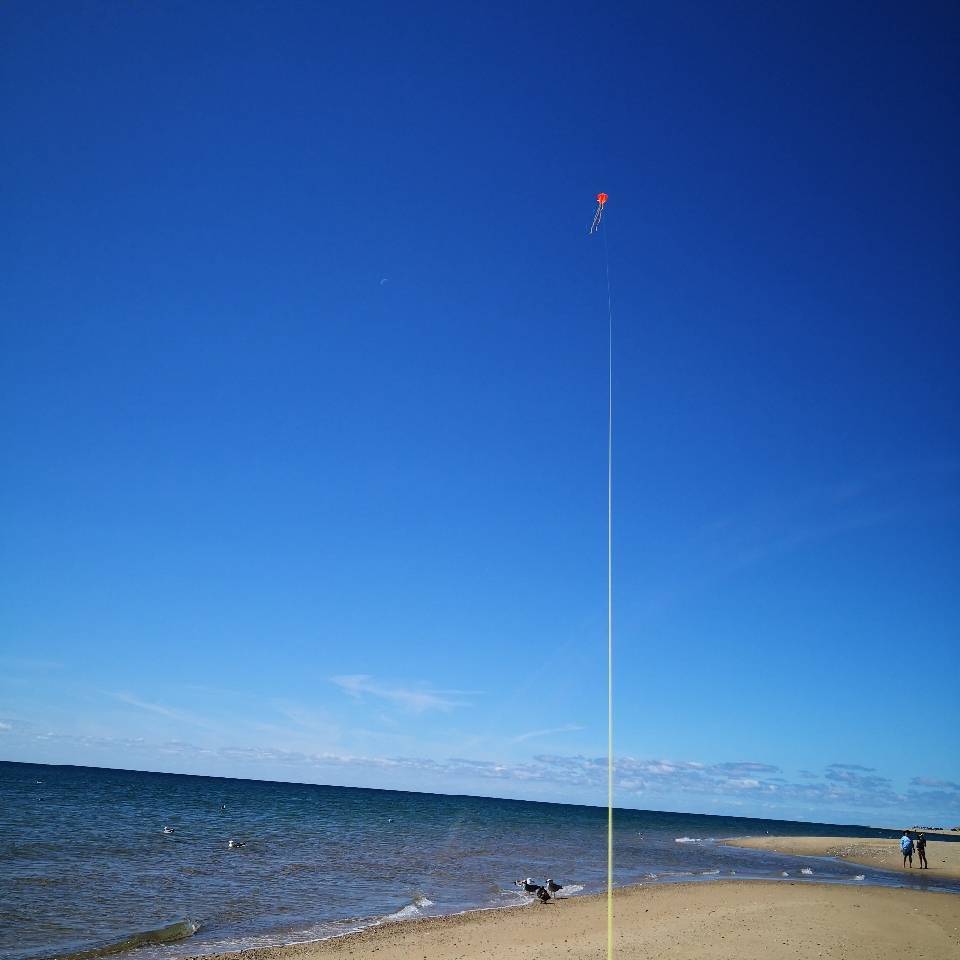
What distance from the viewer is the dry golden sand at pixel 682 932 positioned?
1491 centimetres

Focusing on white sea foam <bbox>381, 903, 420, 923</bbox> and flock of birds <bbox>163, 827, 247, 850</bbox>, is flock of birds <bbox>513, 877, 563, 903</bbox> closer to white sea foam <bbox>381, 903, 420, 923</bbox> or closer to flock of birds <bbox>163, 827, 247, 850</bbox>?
white sea foam <bbox>381, 903, 420, 923</bbox>

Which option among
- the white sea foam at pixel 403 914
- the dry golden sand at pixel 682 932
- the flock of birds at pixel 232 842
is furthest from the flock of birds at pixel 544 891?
the flock of birds at pixel 232 842

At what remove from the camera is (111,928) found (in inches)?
665

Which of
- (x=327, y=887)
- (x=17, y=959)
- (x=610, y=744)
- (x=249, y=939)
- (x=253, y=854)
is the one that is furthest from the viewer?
(x=253, y=854)

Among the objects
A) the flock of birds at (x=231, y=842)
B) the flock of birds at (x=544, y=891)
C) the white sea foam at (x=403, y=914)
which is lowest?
the flock of birds at (x=231, y=842)

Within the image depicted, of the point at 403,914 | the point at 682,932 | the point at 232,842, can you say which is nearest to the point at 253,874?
the point at 403,914

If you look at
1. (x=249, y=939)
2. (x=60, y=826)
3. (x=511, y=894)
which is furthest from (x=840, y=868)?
(x=60, y=826)

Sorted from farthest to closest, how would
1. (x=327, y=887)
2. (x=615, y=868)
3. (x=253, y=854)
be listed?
1. (x=615, y=868)
2. (x=253, y=854)
3. (x=327, y=887)

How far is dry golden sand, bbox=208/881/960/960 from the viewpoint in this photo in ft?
48.9

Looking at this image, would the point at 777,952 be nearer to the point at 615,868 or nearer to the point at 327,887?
the point at 327,887

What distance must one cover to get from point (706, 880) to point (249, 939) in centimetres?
2210

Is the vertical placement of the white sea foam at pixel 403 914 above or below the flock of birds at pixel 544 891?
below

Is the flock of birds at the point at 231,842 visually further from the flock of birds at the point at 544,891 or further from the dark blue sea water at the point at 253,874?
the flock of birds at the point at 544,891

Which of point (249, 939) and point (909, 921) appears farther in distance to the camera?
point (909, 921)
